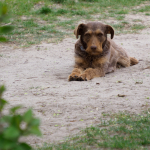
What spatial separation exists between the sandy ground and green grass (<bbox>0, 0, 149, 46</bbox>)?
188cm

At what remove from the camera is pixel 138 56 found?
29.2 feet

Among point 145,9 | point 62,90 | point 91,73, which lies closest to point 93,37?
point 91,73

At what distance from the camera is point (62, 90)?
17.9 feet

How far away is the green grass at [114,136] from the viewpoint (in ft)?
10.1

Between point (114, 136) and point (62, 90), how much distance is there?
233 centimetres

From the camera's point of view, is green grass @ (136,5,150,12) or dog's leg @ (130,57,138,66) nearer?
dog's leg @ (130,57,138,66)

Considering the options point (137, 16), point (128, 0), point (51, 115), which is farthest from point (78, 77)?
point (128, 0)

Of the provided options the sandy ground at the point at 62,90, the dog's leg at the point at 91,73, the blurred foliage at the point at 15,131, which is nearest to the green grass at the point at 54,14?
the sandy ground at the point at 62,90

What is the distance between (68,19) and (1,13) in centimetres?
1231

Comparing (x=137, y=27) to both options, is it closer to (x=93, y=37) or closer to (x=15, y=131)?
(x=93, y=37)

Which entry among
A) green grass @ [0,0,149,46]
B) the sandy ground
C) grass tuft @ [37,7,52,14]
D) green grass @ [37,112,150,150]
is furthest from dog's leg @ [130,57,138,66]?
grass tuft @ [37,7,52,14]

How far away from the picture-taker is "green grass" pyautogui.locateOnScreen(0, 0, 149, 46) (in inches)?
434

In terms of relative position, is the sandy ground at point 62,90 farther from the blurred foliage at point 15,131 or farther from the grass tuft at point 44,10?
the grass tuft at point 44,10

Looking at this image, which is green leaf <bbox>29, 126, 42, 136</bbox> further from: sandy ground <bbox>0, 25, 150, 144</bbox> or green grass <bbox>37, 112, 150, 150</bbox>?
green grass <bbox>37, 112, 150, 150</bbox>
